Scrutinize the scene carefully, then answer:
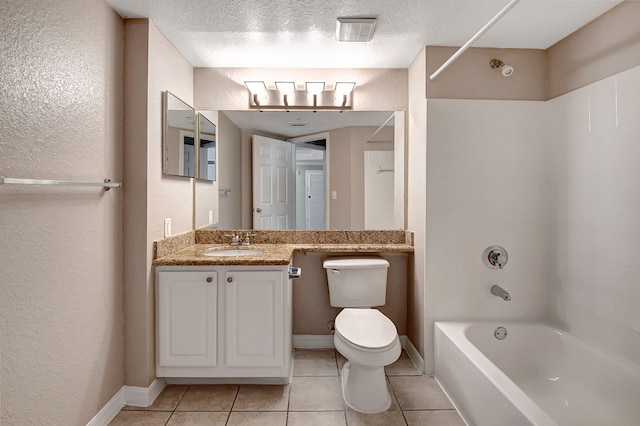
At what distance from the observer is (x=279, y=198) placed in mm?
2863

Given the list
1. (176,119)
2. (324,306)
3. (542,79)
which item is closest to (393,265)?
(324,306)

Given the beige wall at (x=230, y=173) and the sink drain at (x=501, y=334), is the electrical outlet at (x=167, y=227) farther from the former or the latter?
the sink drain at (x=501, y=334)

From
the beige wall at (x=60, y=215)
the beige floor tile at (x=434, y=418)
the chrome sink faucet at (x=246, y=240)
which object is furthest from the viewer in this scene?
the chrome sink faucet at (x=246, y=240)

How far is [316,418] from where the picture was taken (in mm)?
1922

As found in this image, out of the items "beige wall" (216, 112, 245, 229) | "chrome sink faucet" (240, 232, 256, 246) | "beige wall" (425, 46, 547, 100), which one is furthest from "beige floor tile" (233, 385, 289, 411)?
"beige wall" (425, 46, 547, 100)

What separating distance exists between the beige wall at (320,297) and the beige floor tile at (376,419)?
935 mm

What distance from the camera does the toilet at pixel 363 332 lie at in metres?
1.93

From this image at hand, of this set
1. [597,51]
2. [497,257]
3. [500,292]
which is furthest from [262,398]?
[597,51]

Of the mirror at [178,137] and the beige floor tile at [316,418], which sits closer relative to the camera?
the beige floor tile at [316,418]

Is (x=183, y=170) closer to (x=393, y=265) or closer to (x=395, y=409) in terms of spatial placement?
(x=393, y=265)

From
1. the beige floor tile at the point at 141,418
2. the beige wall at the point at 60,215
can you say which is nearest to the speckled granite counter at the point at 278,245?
the beige wall at the point at 60,215

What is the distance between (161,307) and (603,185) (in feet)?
8.61

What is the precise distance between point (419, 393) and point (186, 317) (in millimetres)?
1497

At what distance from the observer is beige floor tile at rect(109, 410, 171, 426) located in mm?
1868
